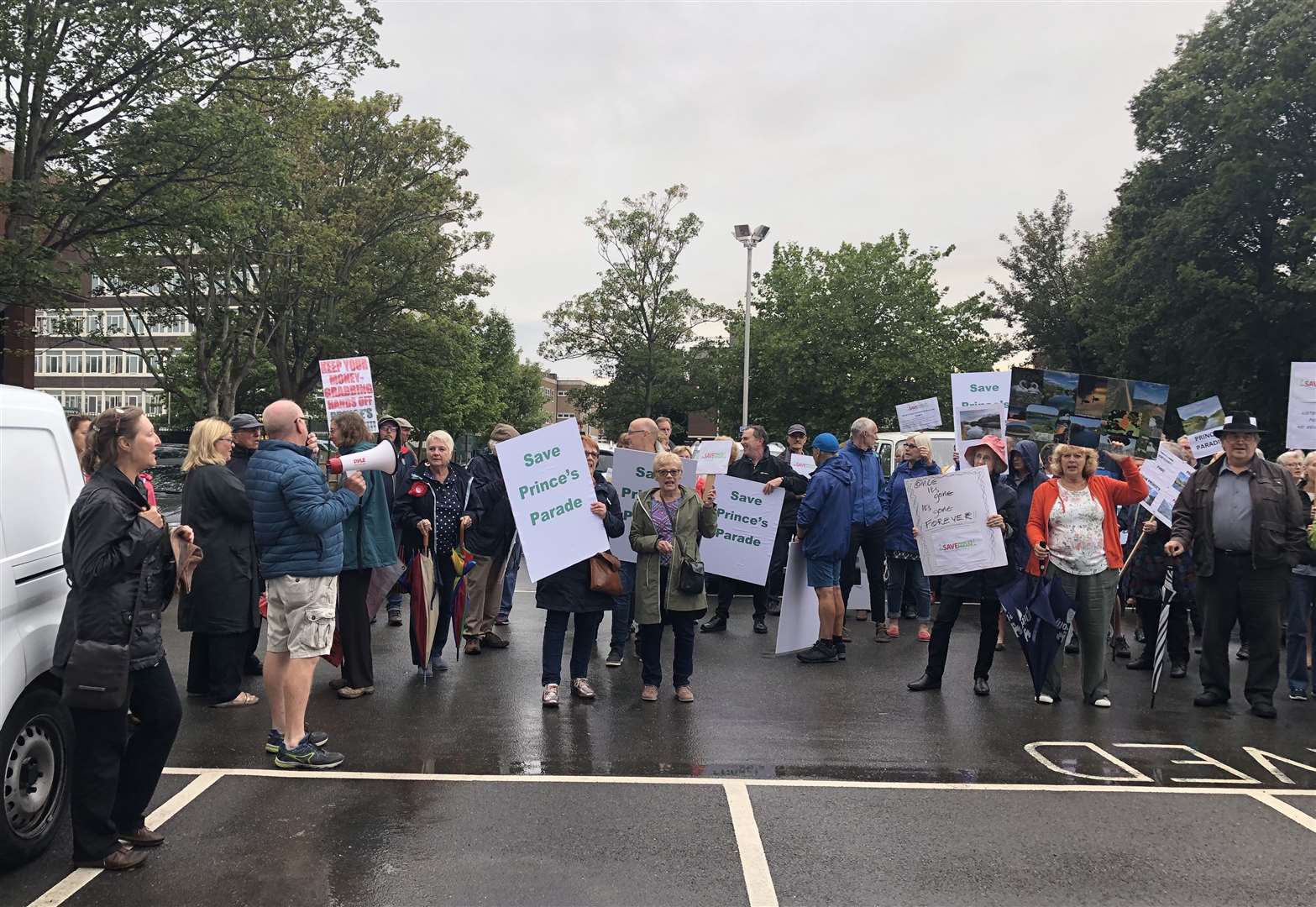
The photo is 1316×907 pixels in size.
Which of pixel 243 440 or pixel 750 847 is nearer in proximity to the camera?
pixel 750 847

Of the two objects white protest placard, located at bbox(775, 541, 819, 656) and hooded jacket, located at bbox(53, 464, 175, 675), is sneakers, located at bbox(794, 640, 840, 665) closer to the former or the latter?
white protest placard, located at bbox(775, 541, 819, 656)

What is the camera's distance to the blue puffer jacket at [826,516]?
8156 mm

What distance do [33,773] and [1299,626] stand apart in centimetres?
824

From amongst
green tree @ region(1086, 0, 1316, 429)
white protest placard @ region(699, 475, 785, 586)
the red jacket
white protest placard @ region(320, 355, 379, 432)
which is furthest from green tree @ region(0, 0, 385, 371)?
green tree @ region(1086, 0, 1316, 429)

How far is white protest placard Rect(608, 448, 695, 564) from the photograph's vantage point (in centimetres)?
850

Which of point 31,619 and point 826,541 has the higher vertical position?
point 31,619

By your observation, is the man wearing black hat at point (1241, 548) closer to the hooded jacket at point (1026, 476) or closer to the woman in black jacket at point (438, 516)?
the hooded jacket at point (1026, 476)

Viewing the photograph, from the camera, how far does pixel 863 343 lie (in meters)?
42.9

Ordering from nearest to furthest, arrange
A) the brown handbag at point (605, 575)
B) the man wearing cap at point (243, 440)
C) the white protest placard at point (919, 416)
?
1. the brown handbag at point (605, 575)
2. the man wearing cap at point (243, 440)
3. the white protest placard at point (919, 416)

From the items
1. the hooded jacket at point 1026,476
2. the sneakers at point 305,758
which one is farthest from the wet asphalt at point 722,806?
the hooded jacket at point 1026,476

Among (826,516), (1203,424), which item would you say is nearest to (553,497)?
(826,516)

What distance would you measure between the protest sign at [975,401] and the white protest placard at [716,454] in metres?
2.24

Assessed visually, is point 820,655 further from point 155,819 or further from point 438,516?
point 155,819

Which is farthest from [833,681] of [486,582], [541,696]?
[486,582]
